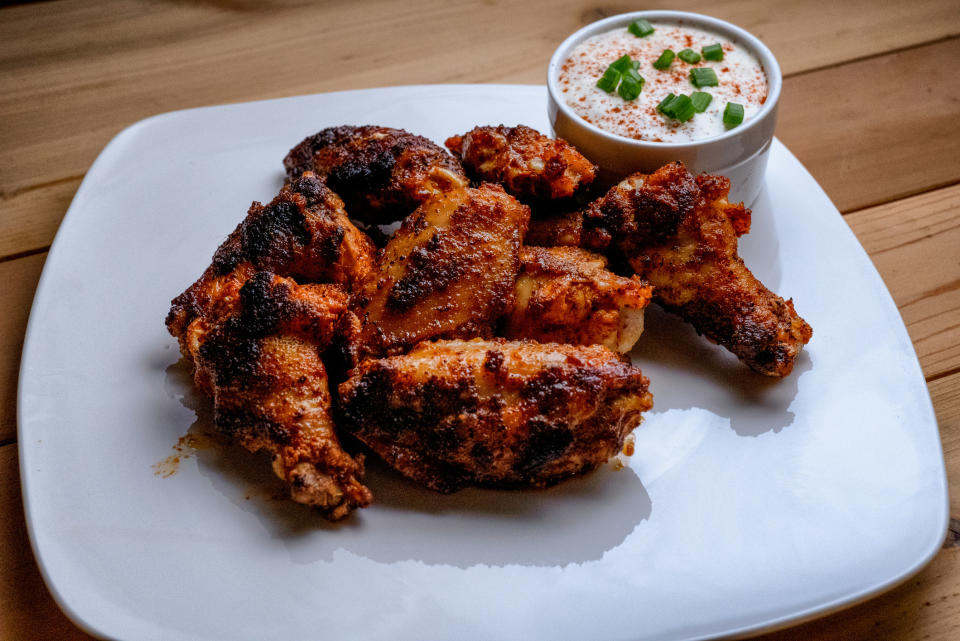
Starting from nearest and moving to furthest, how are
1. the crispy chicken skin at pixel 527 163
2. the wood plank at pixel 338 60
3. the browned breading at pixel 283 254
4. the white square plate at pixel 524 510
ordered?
1. the white square plate at pixel 524 510
2. the browned breading at pixel 283 254
3. the crispy chicken skin at pixel 527 163
4. the wood plank at pixel 338 60

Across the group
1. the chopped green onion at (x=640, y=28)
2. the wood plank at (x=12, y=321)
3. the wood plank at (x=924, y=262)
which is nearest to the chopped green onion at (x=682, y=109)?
the chopped green onion at (x=640, y=28)

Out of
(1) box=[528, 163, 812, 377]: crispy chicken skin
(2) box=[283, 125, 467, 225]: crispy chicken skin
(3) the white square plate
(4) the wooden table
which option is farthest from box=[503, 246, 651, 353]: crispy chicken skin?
(4) the wooden table

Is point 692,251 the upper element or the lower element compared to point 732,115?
lower

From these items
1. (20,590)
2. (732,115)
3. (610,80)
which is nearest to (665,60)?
(610,80)

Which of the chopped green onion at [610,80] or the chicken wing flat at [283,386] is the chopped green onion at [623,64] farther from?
the chicken wing flat at [283,386]

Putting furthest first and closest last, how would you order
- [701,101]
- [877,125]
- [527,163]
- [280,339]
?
[877,125], [701,101], [527,163], [280,339]

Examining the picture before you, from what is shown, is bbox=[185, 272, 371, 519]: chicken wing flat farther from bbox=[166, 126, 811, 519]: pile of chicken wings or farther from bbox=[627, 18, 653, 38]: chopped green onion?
bbox=[627, 18, 653, 38]: chopped green onion

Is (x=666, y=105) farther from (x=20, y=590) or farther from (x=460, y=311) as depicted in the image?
(x=20, y=590)
